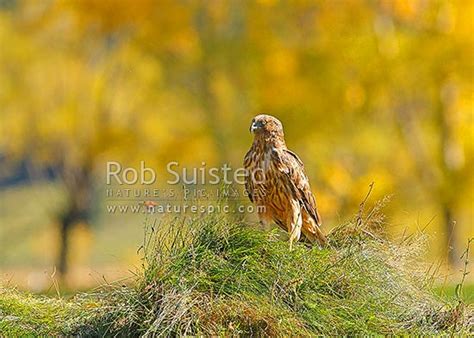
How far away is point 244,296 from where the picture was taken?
753 centimetres

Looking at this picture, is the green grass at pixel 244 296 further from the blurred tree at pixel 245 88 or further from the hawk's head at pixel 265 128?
the blurred tree at pixel 245 88

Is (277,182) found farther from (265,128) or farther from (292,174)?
(265,128)

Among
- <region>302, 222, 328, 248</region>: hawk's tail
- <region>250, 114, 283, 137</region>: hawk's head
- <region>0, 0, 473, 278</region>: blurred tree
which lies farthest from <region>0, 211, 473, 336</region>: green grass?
<region>0, 0, 473, 278</region>: blurred tree

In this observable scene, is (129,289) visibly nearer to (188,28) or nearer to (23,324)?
(23,324)

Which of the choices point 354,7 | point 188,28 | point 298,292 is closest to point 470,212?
point 354,7

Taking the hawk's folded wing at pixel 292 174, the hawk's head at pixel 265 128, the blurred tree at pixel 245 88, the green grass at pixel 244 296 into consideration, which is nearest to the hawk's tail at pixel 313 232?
the hawk's folded wing at pixel 292 174

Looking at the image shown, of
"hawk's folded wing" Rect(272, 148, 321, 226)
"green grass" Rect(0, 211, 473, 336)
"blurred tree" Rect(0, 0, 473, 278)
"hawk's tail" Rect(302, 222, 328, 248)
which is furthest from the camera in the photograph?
"blurred tree" Rect(0, 0, 473, 278)

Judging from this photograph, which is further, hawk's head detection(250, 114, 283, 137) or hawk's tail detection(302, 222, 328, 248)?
hawk's tail detection(302, 222, 328, 248)

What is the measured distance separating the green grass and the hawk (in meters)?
0.70

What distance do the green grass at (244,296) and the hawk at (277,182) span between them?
700mm

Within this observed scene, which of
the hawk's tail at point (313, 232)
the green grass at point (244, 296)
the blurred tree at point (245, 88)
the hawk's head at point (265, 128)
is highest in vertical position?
the blurred tree at point (245, 88)

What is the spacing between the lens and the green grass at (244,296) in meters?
7.43

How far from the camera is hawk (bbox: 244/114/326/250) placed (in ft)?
29.0

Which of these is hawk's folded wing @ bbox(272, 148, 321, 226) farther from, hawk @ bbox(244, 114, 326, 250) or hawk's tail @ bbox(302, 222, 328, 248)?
hawk's tail @ bbox(302, 222, 328, 248)
